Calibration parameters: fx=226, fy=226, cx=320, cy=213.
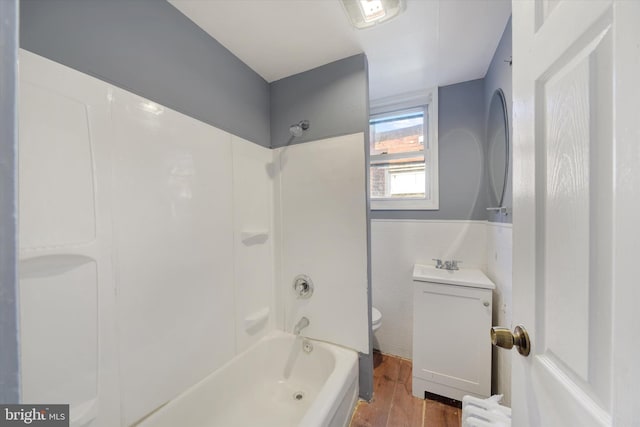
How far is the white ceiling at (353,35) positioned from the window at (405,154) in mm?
342

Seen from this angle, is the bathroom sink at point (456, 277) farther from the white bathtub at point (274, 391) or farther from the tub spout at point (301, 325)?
the tub spout at point (301, 325)

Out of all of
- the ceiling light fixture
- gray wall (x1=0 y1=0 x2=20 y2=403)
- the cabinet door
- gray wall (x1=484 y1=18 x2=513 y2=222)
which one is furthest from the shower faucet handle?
gray wall (x1=0 y1=0 x2=20 y2=403)

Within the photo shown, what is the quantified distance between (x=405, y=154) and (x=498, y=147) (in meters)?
0.73

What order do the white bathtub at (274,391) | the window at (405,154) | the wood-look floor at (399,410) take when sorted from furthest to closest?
the window at (405,154) → the wood-look floor at (399,410) → the white bathtub at (274,391)

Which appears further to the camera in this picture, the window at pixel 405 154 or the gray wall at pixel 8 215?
the window at pixel 405 154

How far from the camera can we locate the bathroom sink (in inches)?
58.5

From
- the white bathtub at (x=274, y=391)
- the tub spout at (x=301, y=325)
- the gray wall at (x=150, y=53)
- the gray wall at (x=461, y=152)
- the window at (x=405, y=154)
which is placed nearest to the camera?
the gray wall at (x=150, y=53)

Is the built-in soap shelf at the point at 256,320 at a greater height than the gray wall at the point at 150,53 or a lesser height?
lesser

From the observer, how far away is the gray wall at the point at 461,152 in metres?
1.81

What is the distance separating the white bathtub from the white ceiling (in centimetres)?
197

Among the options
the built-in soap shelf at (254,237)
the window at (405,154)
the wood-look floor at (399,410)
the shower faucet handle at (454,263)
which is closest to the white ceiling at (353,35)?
the window at (405,154)

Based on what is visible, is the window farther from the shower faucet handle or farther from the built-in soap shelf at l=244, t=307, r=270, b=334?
the built-in soap shelf at l=244, t=307, r=270, b=334

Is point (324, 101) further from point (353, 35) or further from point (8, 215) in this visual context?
point (8, 215)

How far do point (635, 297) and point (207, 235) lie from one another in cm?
145
